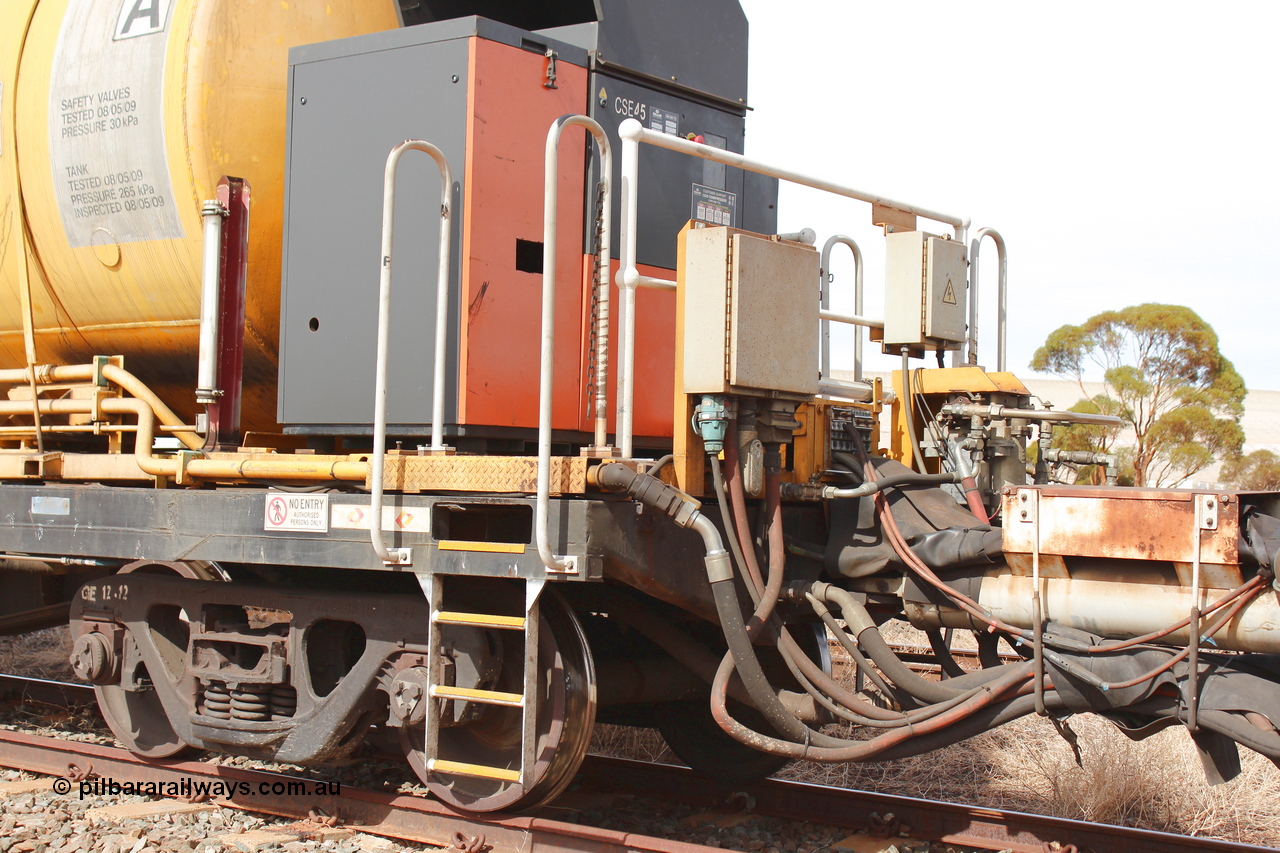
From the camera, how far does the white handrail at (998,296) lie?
17.6ft

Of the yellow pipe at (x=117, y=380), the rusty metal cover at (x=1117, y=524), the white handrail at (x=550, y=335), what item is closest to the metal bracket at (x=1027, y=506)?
the rusty metal cover at (x=1117, y=524)

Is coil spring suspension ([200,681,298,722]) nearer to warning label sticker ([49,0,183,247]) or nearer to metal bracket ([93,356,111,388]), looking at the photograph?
metal bracket ([93,356,111,388])

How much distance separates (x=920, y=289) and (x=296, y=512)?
2.79 meters

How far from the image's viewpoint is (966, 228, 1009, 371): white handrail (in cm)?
537

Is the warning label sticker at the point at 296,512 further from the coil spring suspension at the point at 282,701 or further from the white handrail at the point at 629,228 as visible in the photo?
the white handrail at the point at 629,228

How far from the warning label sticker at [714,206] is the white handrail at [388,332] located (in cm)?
142

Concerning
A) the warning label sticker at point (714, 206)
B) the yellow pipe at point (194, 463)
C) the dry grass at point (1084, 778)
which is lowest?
the dry grass at point (1084, 778)

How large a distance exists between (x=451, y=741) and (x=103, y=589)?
2022 millimetres

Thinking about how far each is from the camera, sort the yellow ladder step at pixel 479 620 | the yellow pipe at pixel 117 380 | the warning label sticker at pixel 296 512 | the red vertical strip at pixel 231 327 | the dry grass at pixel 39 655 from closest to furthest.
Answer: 1. the yellow ladder step at pixel 479 620
2. the warning label sticker at pixel 296 512
3. the red vertical strip at pixel 231 327
4. the yellow pipe at pixel 117 380
5. the dry grass at pixel 39 655

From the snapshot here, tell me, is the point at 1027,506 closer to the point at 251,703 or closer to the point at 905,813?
the point at 905,813

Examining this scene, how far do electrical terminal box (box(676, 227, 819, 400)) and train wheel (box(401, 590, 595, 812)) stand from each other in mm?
1104

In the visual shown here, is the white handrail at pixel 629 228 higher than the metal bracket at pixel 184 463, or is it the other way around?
the white handrail at pixel 629 228

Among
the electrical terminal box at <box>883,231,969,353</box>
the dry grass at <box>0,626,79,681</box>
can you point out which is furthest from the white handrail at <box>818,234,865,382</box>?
the dry grass at <box>0,626,79,681</box>

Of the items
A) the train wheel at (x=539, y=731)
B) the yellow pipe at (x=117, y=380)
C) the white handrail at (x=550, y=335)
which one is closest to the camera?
the white handrail at (x=550, y=335)
